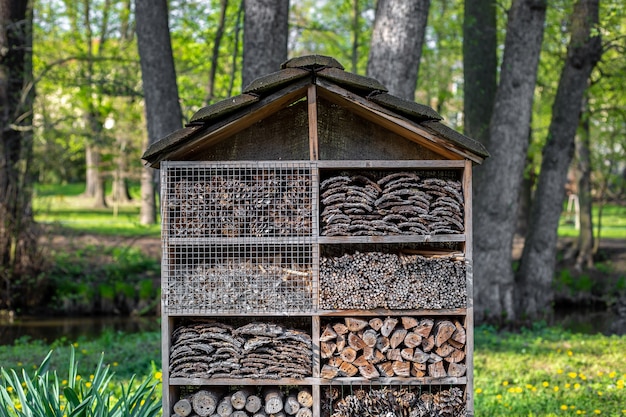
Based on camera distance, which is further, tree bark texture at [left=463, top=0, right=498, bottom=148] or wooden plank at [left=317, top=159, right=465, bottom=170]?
tree bark texture at [left=463, top=0, right=498, bottom=148]

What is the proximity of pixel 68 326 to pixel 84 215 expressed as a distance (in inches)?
533

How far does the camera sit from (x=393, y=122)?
455 cm

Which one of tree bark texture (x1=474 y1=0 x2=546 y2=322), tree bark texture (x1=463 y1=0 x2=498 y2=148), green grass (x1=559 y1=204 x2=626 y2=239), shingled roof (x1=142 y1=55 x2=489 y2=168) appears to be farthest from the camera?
green grass (x1=559 y1=204 x2=626 y2=239)

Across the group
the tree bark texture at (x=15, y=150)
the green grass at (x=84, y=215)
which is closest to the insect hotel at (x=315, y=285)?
the green grass at (x=84, y=215)

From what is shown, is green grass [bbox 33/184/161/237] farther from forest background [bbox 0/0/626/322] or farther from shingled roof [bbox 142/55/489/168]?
shingled roof [bbox 142/55/489/168]

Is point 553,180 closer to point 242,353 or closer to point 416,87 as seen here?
point 416,87

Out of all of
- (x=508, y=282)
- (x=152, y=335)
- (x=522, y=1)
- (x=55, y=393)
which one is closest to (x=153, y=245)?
(x=152, y=335)

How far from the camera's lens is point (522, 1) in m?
10.4

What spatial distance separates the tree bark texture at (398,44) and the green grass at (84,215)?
625 centimetres

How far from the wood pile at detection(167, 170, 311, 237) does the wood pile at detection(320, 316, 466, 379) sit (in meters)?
0.71

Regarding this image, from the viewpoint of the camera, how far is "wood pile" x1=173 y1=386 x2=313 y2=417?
4656 millimetres

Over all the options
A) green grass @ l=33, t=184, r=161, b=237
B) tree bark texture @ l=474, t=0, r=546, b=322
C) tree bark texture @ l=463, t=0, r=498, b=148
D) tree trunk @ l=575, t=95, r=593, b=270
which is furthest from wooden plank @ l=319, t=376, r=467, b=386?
tree trunk @ l=575, t=95, r=593, b=270

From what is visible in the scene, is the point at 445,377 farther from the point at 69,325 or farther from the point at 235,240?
the point at 69,325

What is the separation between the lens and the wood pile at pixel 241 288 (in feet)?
15.2
